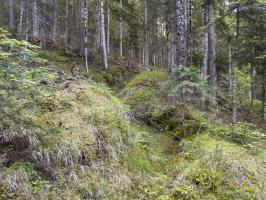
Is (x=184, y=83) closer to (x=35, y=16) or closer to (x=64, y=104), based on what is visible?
(x=64, y=104)

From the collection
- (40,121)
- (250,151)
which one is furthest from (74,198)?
(250,151)

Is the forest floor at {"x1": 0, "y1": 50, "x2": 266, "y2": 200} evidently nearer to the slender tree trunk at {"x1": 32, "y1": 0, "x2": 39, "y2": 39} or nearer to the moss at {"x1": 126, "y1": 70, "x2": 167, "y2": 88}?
the slender tree trunk at {"x1": 32, "y1": 0, "x2": 39, "y2": 39}

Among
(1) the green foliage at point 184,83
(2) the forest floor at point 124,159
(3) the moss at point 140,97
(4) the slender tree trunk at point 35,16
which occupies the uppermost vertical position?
(4) the slender tree trunk at point 35,16

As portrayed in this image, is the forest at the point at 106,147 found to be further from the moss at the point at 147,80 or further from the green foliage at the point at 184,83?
the moss at the point at 147,80

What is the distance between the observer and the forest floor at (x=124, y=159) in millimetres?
5566

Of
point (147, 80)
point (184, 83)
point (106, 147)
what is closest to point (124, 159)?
point (106, 147)

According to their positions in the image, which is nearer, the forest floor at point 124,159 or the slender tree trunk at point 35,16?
the forest floor at point 124,159

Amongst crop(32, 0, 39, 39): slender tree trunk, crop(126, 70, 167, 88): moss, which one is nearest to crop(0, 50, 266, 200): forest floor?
crop(32, 0, 39, 39): slender tree trunk

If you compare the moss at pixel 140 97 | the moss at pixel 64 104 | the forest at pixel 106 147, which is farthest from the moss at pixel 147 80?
the moss at pixel 64 104

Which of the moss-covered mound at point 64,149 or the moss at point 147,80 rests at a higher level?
the moss at point 147,80

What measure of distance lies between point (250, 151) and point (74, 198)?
164 inches

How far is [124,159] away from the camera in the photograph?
6.64 meters

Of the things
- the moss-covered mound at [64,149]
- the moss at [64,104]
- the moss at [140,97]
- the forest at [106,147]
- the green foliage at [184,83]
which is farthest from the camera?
the moss at [140,97]

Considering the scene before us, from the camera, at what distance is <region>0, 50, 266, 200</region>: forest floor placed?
557cm
